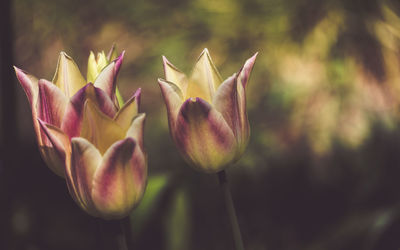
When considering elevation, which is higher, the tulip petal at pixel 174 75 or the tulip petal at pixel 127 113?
the tulip petal at pixel 174 75

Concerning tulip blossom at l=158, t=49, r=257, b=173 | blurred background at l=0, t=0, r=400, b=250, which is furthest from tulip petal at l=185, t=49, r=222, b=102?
blurred background at l=0, t=0, r=400, b=250

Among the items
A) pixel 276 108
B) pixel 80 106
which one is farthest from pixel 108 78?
pixel 276 108

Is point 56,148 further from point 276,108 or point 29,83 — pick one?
point 276,108

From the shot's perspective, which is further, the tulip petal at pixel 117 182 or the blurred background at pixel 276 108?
the blurred background at pixel 276 108

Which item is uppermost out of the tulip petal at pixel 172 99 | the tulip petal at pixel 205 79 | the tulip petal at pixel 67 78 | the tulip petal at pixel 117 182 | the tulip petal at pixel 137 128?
the tulip petal at pixel 67 78

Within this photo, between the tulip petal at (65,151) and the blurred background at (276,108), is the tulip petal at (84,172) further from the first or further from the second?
the blurred background at (276,108)

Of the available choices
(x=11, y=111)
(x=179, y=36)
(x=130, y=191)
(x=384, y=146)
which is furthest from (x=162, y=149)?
(x=130, y=191)

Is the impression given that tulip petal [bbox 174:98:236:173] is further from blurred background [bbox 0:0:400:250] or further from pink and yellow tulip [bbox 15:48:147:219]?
blurred background [bbox 0:0:400:250]

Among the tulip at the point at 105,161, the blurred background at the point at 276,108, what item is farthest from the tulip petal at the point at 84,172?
the blurred background at the point at 276,108
